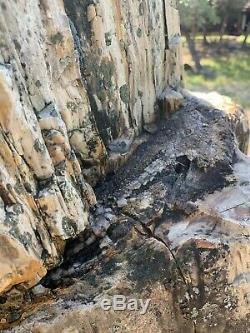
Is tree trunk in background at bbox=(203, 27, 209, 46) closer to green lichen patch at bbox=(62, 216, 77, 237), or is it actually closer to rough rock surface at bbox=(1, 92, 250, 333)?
rough rock surface at bbox=(1, 92, 250, 333)

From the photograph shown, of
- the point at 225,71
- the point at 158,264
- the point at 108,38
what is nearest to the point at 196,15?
the point at 225,71

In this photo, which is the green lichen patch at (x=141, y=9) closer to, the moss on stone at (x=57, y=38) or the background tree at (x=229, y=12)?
the moss on stone at (x=57, y=38)

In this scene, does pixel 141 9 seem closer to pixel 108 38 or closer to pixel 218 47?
pixel 108 38

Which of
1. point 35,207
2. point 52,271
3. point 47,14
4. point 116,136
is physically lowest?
point 52,271

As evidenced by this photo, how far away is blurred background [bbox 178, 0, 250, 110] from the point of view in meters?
13.2

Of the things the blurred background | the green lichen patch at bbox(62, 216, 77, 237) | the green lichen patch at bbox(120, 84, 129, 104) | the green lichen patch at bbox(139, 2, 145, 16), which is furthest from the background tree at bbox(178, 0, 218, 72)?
the green lichen patch at bbox(62, 216, 77, 237)

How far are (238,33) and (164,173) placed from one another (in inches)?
512

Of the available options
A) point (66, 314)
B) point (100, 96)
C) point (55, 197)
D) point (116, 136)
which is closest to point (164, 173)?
point (116, 136)

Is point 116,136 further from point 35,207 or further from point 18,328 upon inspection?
point 18,328

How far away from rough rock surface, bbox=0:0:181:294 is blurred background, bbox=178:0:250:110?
25.1 ft

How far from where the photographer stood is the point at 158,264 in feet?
13.5

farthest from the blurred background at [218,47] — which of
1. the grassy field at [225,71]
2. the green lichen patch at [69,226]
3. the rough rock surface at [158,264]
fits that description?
the green lichen patch at [69,226]

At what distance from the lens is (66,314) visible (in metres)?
3.84

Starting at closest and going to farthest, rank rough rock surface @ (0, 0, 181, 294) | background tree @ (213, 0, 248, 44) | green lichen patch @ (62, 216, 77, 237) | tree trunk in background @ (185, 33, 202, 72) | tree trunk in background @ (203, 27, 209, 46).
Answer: rough rock surface @ (0, 0, 181, 294) → green lichen patch @ (62, 216, 77, 237) → tree trunk in background @ (185, 33, 202, 72) → background tree @ (213, 0, 248, 44) → tree trunk in background @ (203, 27, 209, 46)
